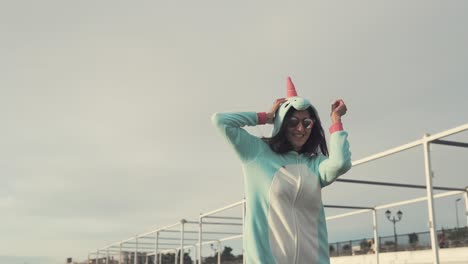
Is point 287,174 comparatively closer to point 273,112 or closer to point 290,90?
point 273,112

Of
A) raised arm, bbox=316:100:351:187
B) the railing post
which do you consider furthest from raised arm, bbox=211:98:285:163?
the railing post

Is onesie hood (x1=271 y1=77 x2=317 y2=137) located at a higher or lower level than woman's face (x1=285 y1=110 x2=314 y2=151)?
higher

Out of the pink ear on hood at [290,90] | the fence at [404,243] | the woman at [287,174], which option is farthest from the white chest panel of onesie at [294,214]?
the fence at [404,243]

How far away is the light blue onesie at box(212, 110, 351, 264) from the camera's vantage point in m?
2.05

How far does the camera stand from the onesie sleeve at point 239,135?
224 cm

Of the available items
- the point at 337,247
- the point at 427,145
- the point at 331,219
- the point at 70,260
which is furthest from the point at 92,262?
the point at 427,145

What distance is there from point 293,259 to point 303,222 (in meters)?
0.15

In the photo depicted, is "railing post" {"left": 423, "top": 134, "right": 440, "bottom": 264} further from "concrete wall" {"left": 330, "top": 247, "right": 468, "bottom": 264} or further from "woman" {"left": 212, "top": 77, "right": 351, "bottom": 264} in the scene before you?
"concrete wall" {"left": 330, "top": 247, "right": 468, "bottom": 264}

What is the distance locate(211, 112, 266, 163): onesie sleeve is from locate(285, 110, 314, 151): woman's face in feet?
A: 0.42

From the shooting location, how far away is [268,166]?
7.18 feet

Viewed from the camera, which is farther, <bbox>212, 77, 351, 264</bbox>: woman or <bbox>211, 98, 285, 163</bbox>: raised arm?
<bbox>211, 98, 285, 163</bbox>: raised arm

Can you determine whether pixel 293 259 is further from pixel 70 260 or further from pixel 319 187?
pixel 70 260

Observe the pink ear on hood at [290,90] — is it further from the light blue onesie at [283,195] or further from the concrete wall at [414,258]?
the concrete wall at [414,258]

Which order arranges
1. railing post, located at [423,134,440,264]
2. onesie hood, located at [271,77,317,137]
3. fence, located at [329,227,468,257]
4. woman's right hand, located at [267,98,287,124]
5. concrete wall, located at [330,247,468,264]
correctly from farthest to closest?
fence, located at [329,227,468,257]
concrete wall, located at [330,247,468,264]
railing post, located at [423,134,440,264]
woman's right hand, located at [267,98,287,124]
onesie hood, located at [271,77,317,137]
